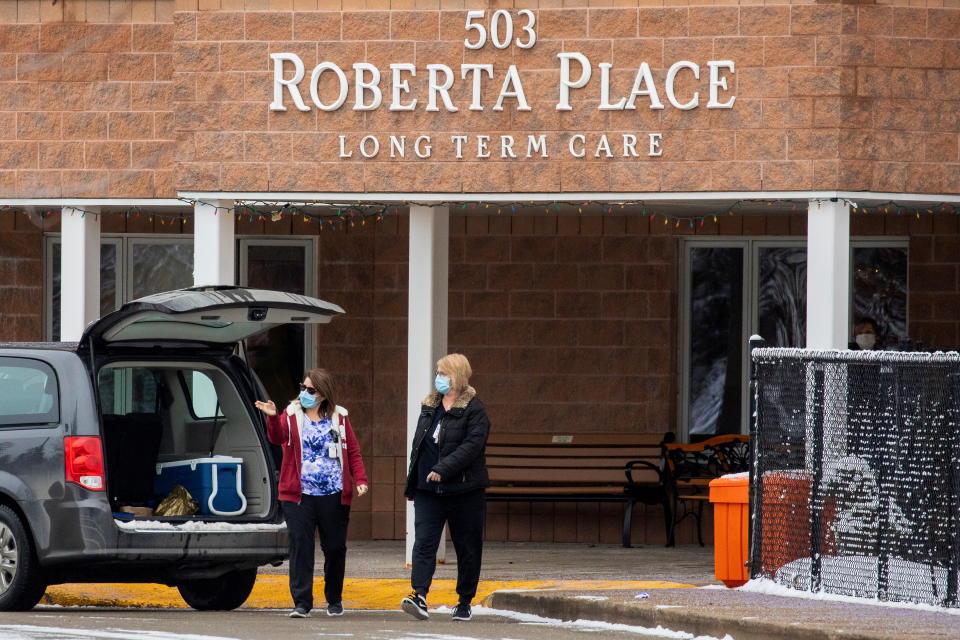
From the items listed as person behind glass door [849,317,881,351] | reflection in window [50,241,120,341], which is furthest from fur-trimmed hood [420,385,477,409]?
reflection in window [50,241,120,341]

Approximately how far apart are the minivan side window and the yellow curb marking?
1.91m

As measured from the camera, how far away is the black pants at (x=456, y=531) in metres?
11.5

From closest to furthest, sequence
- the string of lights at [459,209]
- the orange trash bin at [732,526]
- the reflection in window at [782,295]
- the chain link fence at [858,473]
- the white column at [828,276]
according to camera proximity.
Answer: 1. the chain link fence at [858,473]
2. the orange trash bin at [732,526]
3. the white column at [828,276]
4. the string of lights at [459,209]
5. the reflection in window at [782,295]

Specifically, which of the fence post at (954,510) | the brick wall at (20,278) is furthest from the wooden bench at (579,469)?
the fence post at (954,510)

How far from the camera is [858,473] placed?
10.7 meters

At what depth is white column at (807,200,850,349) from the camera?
13.4 meters

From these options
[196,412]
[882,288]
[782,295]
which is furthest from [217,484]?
[882,288]

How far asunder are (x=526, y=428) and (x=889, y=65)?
5266 millimetres

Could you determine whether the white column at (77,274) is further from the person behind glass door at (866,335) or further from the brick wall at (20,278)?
the person behind glass door at (866,335)

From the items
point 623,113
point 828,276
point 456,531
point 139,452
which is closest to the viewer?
point 456,531

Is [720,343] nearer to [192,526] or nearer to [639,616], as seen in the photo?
[639,616]

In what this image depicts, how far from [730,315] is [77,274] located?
572 centimetres

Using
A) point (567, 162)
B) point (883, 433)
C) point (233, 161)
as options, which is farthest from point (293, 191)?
point (883, 433)

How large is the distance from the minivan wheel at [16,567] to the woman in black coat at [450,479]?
2.15 meters
